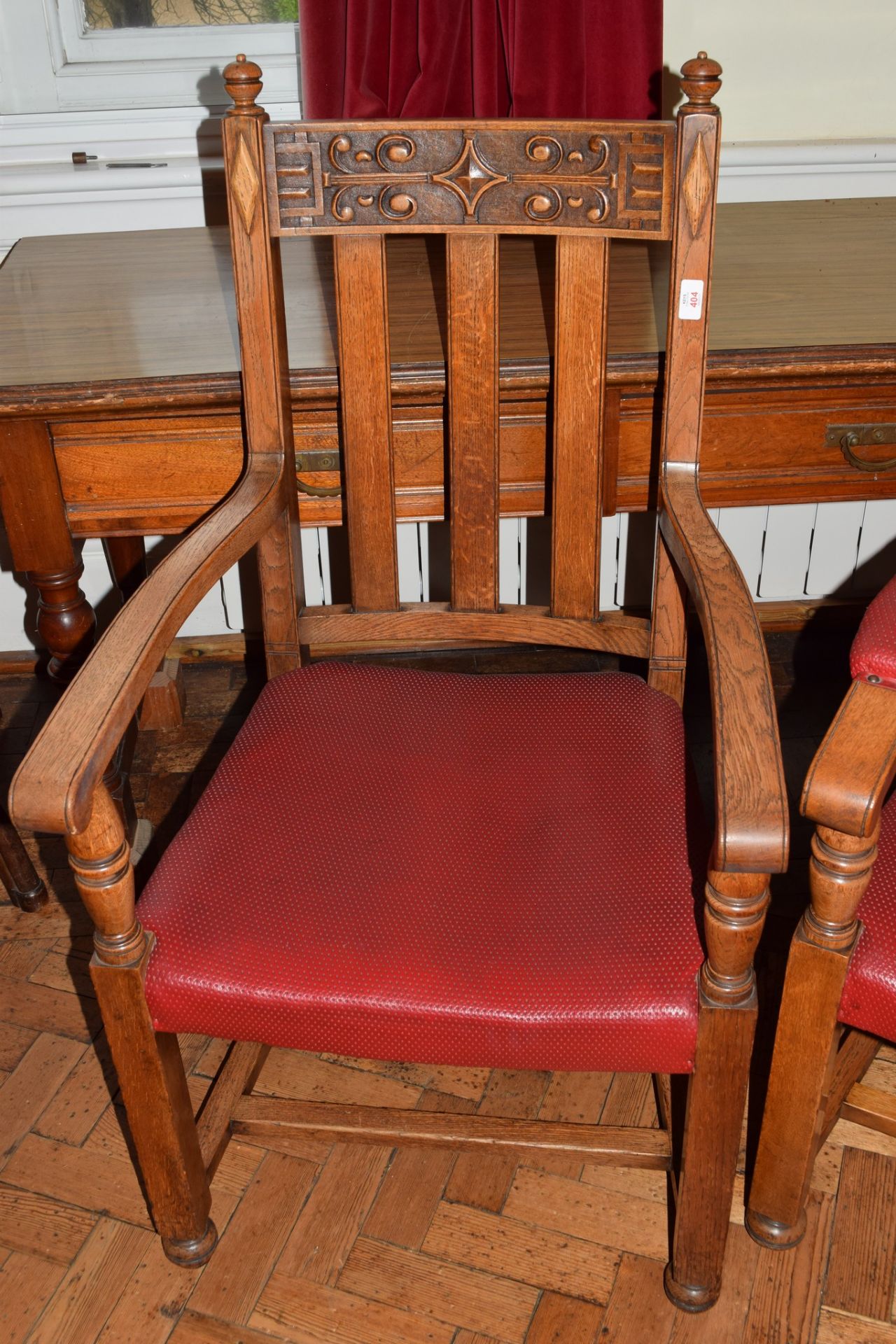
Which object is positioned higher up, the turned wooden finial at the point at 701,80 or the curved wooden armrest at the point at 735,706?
the turned wooden finial at the point at 701,80

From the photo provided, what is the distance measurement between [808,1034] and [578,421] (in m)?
0.69

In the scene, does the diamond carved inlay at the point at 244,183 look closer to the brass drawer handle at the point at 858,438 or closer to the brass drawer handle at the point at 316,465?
the brass drawer handle at the point at 316,465

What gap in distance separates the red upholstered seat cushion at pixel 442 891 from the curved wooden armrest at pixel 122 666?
197 mm

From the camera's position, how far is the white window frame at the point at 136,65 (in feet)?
6.67

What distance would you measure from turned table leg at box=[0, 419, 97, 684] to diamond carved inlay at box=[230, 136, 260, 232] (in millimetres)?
412

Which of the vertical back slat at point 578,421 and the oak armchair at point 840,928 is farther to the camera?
the vertical back slat at point 578,421

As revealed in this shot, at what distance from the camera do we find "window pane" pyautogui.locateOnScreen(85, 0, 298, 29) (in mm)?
2047

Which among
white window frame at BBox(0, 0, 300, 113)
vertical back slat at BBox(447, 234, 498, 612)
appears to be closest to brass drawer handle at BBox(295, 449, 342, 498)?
vertical back slat at BBox(447, 234, 498, 612)

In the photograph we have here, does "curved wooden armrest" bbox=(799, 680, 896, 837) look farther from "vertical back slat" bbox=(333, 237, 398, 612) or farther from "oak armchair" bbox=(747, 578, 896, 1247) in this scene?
"vertical back slat" bbox=(333, 237, 398, 612)

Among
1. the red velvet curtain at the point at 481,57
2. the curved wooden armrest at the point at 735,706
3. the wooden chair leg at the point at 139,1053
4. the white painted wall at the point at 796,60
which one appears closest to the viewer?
the curved wooden armrest at the point at 735,706

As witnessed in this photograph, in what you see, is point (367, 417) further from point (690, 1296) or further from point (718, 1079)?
point (690, 1296)

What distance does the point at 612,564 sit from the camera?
7.85ft

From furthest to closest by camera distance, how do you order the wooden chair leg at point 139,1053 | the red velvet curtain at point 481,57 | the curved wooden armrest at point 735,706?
the red velvet curtain at point 481,57 → the wooden chair leg at point 139,1053 → the curved wooden armrest at point 735,706

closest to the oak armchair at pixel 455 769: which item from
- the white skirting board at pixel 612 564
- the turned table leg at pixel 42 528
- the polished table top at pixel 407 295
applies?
the polished table top at pixel 407 295
